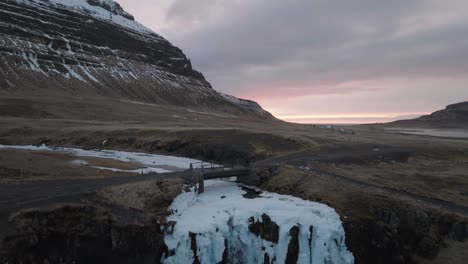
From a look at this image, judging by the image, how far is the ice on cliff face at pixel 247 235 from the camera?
3141cm

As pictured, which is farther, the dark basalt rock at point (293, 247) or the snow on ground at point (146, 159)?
the snow on ground at point (146, 159)

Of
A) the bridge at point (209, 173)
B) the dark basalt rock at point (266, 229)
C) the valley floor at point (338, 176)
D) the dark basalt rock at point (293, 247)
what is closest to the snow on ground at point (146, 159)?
the valley floor at point (338, 176)

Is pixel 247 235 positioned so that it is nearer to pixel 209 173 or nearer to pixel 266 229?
pixel 266 229

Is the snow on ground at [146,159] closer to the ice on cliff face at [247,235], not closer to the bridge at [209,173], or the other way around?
the bridge at [209,173]

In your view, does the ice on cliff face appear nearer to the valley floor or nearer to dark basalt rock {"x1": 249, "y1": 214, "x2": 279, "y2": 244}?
dark basalt rock {"x1": 249, "y1": 214, "x2": 279, "y2": 244}

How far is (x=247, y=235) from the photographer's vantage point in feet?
112

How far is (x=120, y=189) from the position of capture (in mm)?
35938

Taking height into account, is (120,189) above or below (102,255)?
above

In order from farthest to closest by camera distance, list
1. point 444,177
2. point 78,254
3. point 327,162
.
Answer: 1. point 327,162
2. point 444,177
3. point 78,254

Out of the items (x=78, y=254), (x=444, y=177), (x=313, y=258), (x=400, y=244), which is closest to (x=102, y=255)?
(x=78, y=254)

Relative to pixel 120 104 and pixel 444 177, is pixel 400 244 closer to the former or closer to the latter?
pixel 444 177

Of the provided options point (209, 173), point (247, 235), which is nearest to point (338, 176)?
point (209, 173)

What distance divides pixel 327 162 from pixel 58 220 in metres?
38.3

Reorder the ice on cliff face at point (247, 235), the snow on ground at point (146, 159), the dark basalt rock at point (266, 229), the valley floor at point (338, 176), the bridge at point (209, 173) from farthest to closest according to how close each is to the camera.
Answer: the snow on ground at point (146, 159), the bridge at point (209, 173), the valley floor at point (338, 176), the dark basalt rock at point (266, 229), the ice on cliff face at point (247, 235)
